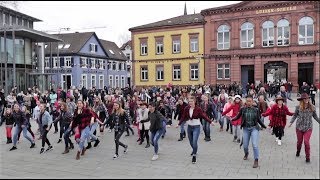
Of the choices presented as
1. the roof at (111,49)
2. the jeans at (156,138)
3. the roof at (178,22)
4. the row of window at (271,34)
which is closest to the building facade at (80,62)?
the roof at (111,49)

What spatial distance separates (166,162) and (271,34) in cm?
3379

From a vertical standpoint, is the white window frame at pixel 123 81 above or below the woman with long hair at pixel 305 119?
above

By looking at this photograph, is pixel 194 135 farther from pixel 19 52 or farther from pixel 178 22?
pixel 178 22

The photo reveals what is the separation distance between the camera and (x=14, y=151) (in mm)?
11547

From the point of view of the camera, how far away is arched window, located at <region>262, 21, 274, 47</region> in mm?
40188

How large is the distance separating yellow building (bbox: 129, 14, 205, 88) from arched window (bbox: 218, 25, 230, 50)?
2213 millimetres

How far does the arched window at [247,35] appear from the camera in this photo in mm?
41031

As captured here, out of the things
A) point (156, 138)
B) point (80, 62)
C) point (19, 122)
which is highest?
point (80, 62)

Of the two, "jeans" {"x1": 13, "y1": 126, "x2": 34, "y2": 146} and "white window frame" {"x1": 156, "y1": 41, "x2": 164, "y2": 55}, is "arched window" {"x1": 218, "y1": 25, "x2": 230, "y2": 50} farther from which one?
"jeans" {"x1": 13, "y1": 126, "x2": 34, "y2": 146}

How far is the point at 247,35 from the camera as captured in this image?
4125 cm

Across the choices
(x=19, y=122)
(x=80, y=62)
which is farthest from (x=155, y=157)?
(x=80, y=62)

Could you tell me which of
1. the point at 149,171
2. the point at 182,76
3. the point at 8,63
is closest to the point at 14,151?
the point at 149,171

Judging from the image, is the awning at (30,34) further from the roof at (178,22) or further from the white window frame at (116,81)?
the white window frame at (116,81)

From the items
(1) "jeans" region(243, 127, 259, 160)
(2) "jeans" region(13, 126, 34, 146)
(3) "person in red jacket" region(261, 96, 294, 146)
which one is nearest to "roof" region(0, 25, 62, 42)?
(2) "jeans" region(13, 126, 34, 146)
